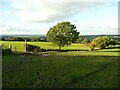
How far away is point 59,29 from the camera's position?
9675 centimetres

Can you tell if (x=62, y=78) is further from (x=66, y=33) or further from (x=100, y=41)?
(x=66, y=33)

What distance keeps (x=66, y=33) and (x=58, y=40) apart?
14.3 feet

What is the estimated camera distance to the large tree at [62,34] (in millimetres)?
95106

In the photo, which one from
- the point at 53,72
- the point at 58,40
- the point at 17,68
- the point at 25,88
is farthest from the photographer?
the point at 58,40

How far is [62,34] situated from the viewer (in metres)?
96.3

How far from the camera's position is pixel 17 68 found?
19891 mm

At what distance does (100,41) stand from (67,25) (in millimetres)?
19210

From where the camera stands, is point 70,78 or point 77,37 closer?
point 70,78

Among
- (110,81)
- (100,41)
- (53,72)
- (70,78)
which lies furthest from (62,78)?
(100,41)

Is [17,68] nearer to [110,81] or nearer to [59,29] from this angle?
[110,81]

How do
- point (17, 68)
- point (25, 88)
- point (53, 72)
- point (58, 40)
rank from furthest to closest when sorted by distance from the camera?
point (58, 40) → point (17, 68) → point (53, 72) → point (25, 88)

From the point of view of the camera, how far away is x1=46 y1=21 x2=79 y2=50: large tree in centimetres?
9511

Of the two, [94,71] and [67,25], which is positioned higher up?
[67,25]

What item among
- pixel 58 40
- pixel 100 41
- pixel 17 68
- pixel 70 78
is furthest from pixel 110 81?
pixel 58 40
